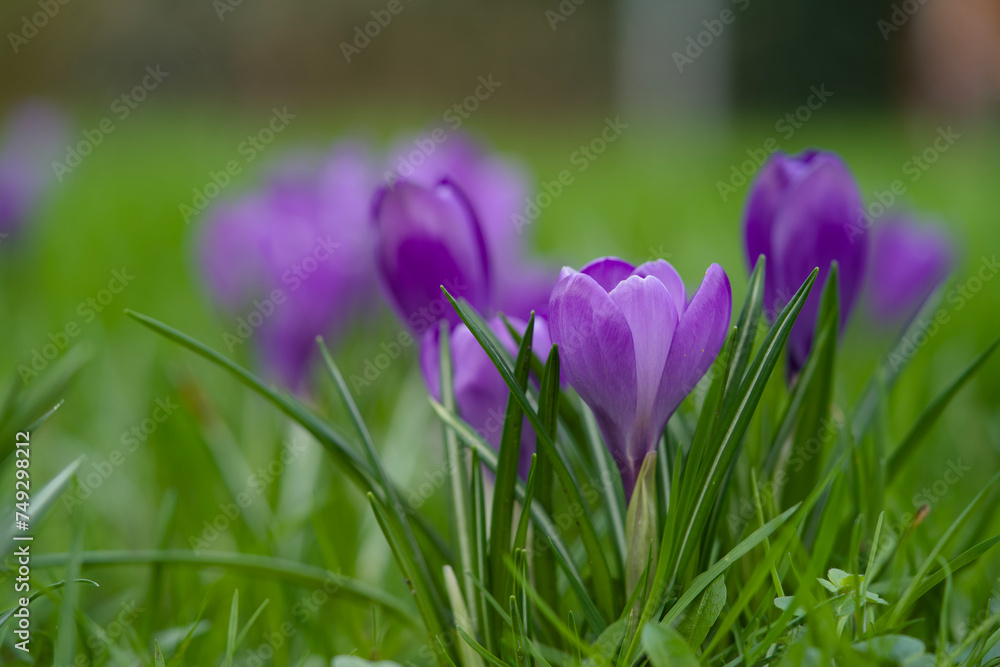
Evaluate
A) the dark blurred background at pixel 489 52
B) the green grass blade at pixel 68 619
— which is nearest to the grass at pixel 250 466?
the green grass blade at pixel 68 619

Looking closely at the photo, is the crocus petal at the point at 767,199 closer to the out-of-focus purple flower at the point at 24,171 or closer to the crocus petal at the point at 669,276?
the crocus petal at the point at 669,276

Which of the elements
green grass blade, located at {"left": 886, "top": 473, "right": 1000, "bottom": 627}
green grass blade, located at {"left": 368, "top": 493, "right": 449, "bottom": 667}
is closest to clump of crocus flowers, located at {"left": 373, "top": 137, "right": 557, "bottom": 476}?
green grass blade, located at {"left": 368, "top": 493, "right": 449, "bottom": 667}

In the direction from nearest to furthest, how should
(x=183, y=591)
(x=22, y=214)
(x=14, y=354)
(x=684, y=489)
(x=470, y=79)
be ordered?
(x=684, y=489) → (x=183, y=591) → (x=14, y=354) → (x=22, y=214) → (x=470, y=79)

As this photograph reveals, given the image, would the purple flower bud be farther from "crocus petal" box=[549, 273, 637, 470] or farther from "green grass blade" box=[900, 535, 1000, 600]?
"green grass blade" box=[900, 535, 1000, 600]

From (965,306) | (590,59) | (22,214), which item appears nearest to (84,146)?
(22,214)

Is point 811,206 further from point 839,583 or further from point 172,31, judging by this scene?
point 172,31

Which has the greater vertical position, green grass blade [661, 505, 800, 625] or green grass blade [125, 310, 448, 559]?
green grass blade [125, 310, 448, 559]
